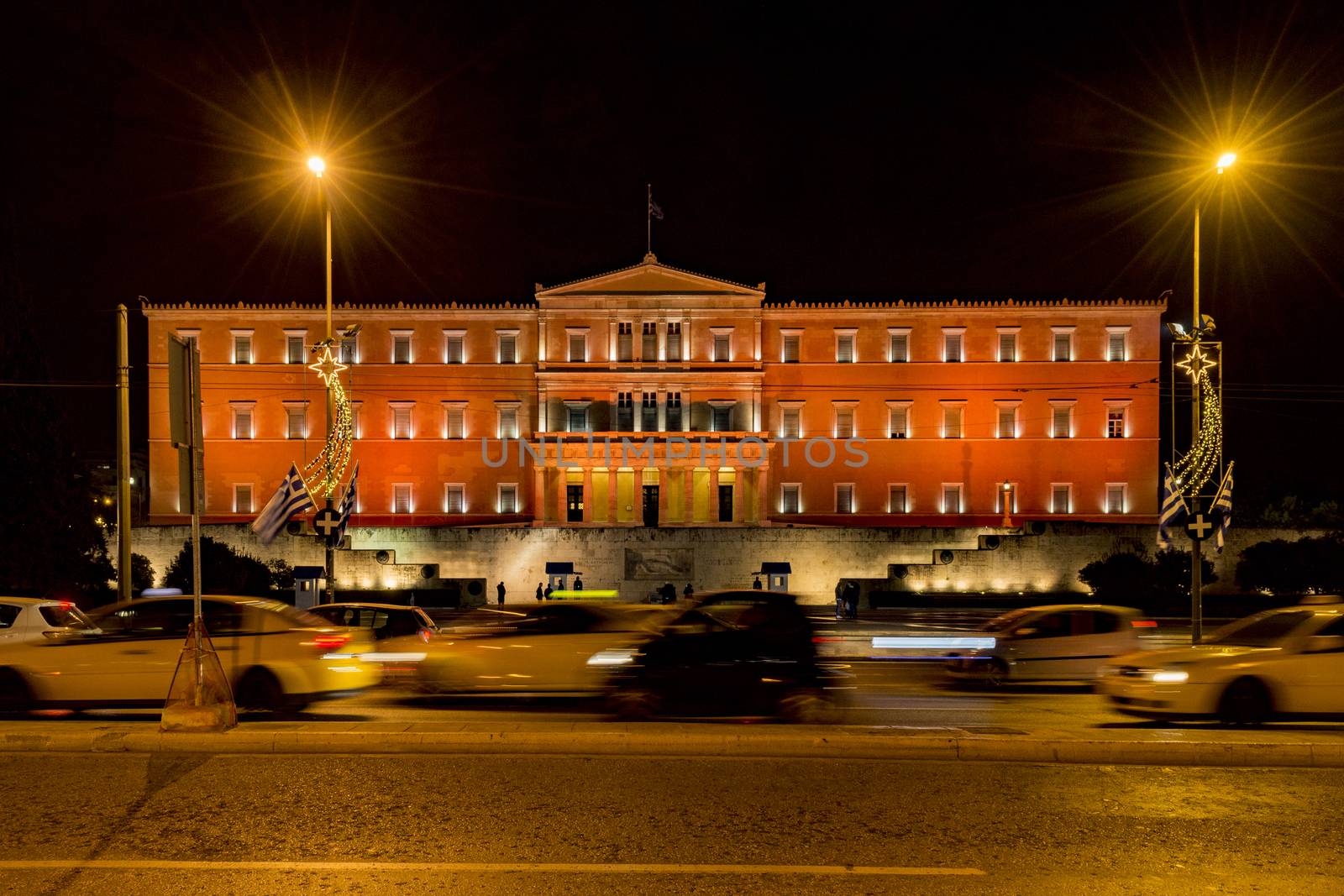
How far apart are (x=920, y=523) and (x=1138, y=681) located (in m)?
42.9

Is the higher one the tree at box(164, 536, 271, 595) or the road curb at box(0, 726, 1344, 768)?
the road curb at box(0, 726, 1344, 768)

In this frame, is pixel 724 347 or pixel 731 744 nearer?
pixel 731 744

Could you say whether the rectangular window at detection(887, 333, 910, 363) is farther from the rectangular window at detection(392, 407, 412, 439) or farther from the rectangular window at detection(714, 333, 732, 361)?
the rectangular window at detection(392, 407, 412, 439)

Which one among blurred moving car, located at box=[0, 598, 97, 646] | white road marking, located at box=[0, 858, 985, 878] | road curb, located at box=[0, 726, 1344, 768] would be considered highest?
blurred moving car, located at box=[0, 598, 97, 646]

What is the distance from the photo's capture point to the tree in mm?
33750

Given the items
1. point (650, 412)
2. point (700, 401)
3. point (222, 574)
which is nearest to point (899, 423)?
point (700, 401)

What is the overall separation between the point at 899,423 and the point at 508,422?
2245 centimetres

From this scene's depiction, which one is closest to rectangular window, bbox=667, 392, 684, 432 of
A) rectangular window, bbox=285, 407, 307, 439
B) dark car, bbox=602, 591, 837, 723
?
rectangular window, bbox=285, 407, 307, 439

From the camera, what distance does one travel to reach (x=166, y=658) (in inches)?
475

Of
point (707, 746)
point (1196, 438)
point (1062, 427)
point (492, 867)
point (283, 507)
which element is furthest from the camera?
point (1062, 427)

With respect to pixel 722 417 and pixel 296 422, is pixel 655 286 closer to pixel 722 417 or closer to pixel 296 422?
pixel 722 417

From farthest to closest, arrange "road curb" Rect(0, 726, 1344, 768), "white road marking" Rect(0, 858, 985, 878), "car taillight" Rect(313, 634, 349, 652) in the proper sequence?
1. "car taillight" Rect(313, 634, 349, 652)
2. "road curb" Rect(0, 726, 1344, 768)
3. "white road marking" Rect(0, 858, 985, 878)

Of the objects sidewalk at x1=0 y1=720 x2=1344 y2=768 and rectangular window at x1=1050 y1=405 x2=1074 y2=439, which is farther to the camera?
rectangular window at x1=1050 y1=405 x2=1074 y2=439

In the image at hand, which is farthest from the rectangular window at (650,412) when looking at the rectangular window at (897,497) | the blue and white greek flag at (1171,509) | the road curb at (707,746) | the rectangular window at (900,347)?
the road curb at (707,746)
